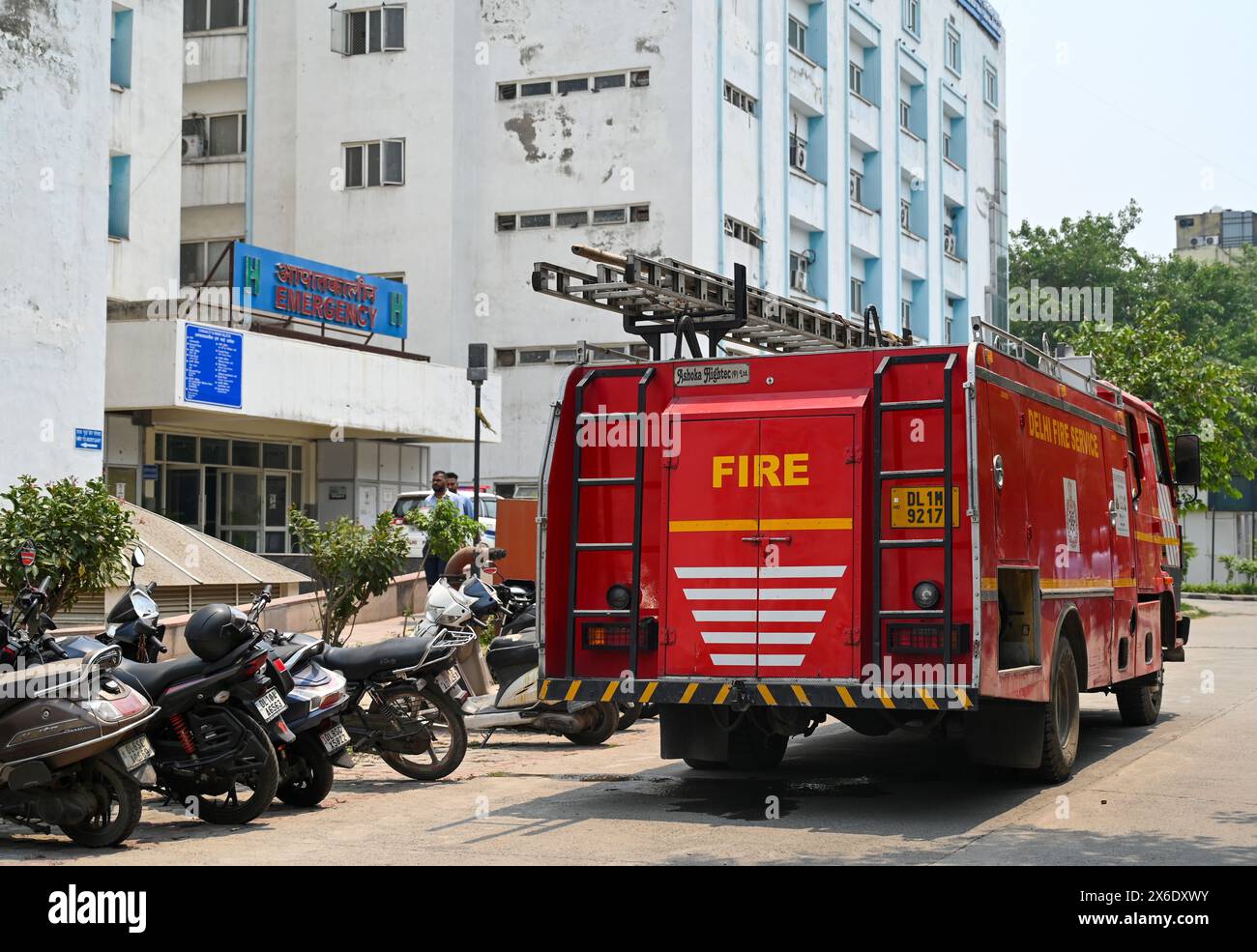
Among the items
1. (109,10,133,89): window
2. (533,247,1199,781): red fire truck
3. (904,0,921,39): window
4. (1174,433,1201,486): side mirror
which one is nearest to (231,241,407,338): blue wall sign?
(109,10,133,89): window

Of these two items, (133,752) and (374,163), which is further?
(374,163)

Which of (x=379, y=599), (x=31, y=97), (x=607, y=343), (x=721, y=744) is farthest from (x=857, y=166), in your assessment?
(x=721, y=744)

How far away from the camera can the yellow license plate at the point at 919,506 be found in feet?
29.8

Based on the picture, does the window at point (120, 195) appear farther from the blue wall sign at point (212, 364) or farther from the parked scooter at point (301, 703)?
the parked scooter at point (301, 703)

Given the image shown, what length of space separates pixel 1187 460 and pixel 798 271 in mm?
28335

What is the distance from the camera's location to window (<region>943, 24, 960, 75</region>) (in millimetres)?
52841

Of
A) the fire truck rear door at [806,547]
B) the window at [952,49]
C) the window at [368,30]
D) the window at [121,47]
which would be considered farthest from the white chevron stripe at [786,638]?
the window at [952,49]

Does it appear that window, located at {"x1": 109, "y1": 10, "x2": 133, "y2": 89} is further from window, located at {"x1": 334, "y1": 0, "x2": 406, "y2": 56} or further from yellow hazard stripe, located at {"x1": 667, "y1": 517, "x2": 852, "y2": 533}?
yellow hazard stripe, located at {"x1": 667, "y1": 517, "x2": 852, "y2": 533}

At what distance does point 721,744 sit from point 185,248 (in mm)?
33264

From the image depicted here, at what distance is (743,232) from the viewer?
39.5 metres

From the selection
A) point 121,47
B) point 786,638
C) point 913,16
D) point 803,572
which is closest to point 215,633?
point 786,638

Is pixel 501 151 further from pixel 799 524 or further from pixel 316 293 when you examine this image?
pixel 799 524
